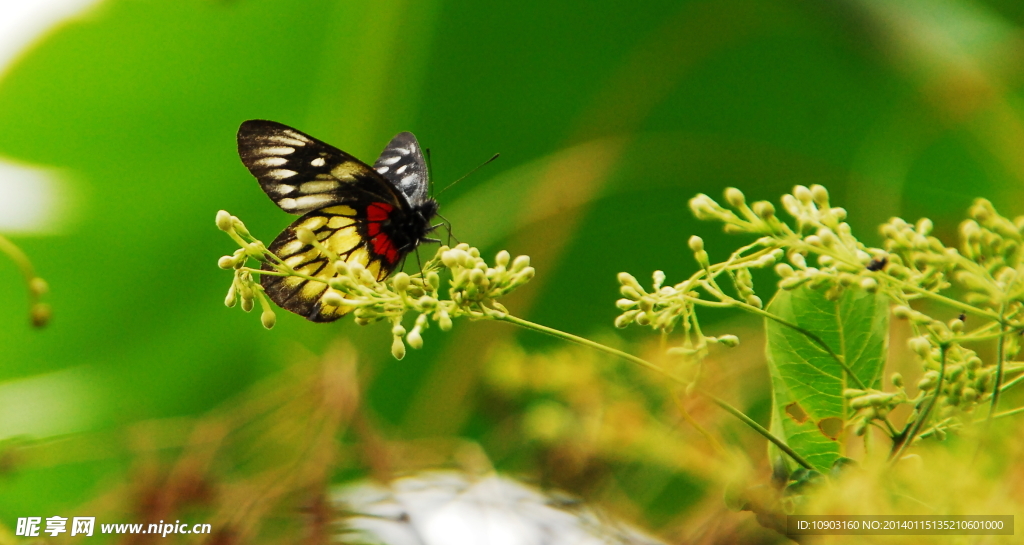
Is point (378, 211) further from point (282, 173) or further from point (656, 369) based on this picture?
point (656, 369)

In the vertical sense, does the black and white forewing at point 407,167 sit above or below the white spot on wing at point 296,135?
above

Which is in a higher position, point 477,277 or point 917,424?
point 477,277

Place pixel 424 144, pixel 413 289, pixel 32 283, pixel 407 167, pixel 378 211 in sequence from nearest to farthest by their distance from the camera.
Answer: pixel 413 289, pixel 32 283, pixel 378 211, pixel 407 167, pixel 424 144

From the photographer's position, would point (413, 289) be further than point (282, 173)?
No

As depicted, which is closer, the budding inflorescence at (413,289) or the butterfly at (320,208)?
the budding inflorescence at (413,289)

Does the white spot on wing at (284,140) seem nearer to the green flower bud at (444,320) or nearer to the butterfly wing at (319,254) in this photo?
the butterfly wing at (319,254)

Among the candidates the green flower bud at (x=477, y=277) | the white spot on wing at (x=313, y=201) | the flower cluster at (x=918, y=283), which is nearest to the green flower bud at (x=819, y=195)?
the flower cluster at (x=918, y=283)

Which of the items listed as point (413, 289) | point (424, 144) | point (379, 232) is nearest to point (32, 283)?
point (379, 232)

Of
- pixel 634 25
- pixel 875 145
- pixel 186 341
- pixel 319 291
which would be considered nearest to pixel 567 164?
pixel 634 25
